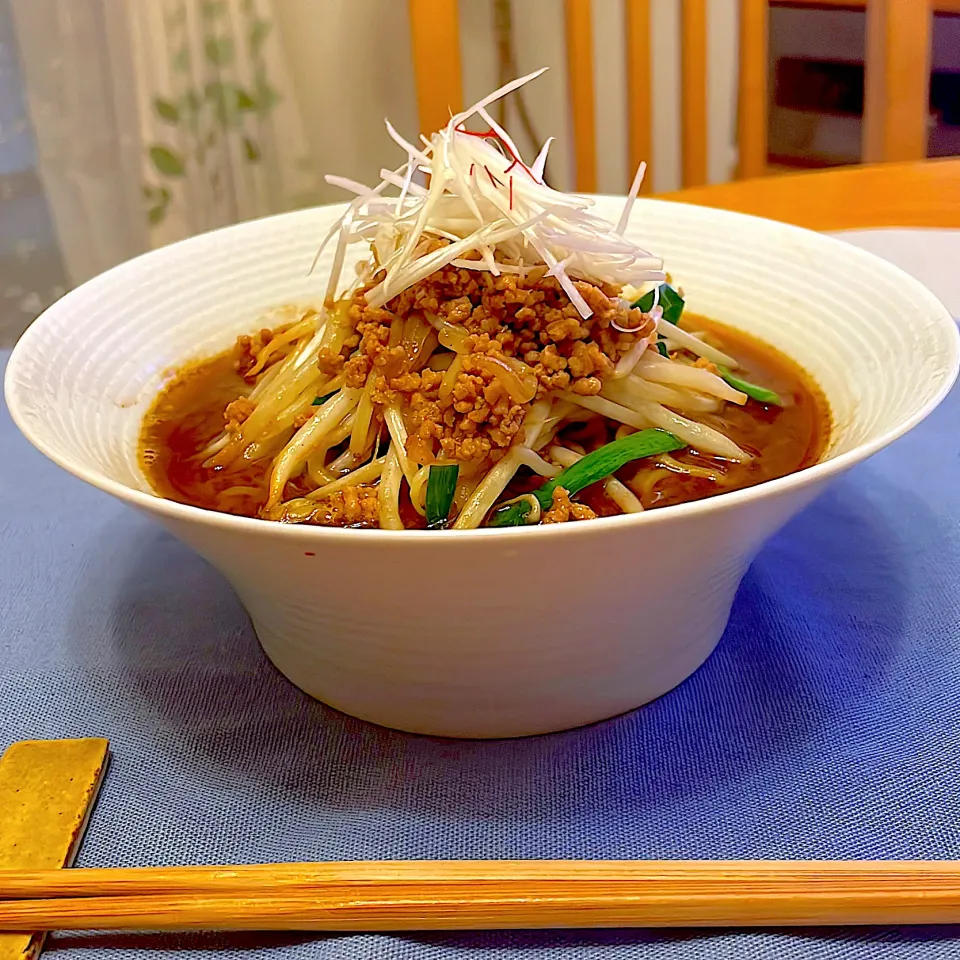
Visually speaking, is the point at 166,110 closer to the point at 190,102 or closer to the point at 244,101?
the point at 190,102

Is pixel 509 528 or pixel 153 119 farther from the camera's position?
pixel 153 119

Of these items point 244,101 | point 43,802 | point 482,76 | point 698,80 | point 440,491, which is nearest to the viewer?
point 43,802

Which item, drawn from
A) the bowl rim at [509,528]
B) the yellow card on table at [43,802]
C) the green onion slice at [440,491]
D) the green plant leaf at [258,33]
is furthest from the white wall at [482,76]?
the yellow card on table at [43,802]

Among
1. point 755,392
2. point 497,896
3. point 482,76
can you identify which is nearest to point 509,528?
point 497,896

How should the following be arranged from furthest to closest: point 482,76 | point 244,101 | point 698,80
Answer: point 482,76
point 244,101
point 698,80

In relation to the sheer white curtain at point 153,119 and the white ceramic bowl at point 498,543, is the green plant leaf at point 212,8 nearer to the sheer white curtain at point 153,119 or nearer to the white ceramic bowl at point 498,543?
the sheer white curtain at point 153,119

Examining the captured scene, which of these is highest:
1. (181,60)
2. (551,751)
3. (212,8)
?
(212,8)

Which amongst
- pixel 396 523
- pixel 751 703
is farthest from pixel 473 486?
pixel 751 703

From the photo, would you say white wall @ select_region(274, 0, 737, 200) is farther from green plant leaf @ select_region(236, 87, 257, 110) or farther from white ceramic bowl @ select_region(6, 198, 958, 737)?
white ceramic bowl @ select_region(6, 198, 958, 737)

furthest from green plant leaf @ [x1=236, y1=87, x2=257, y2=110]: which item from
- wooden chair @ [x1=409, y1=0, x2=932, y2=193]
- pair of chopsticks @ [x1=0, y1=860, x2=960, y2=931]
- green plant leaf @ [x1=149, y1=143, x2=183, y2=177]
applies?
pair of chopsticks @ [x1=0, y1=860, x2=960, y2=931]
